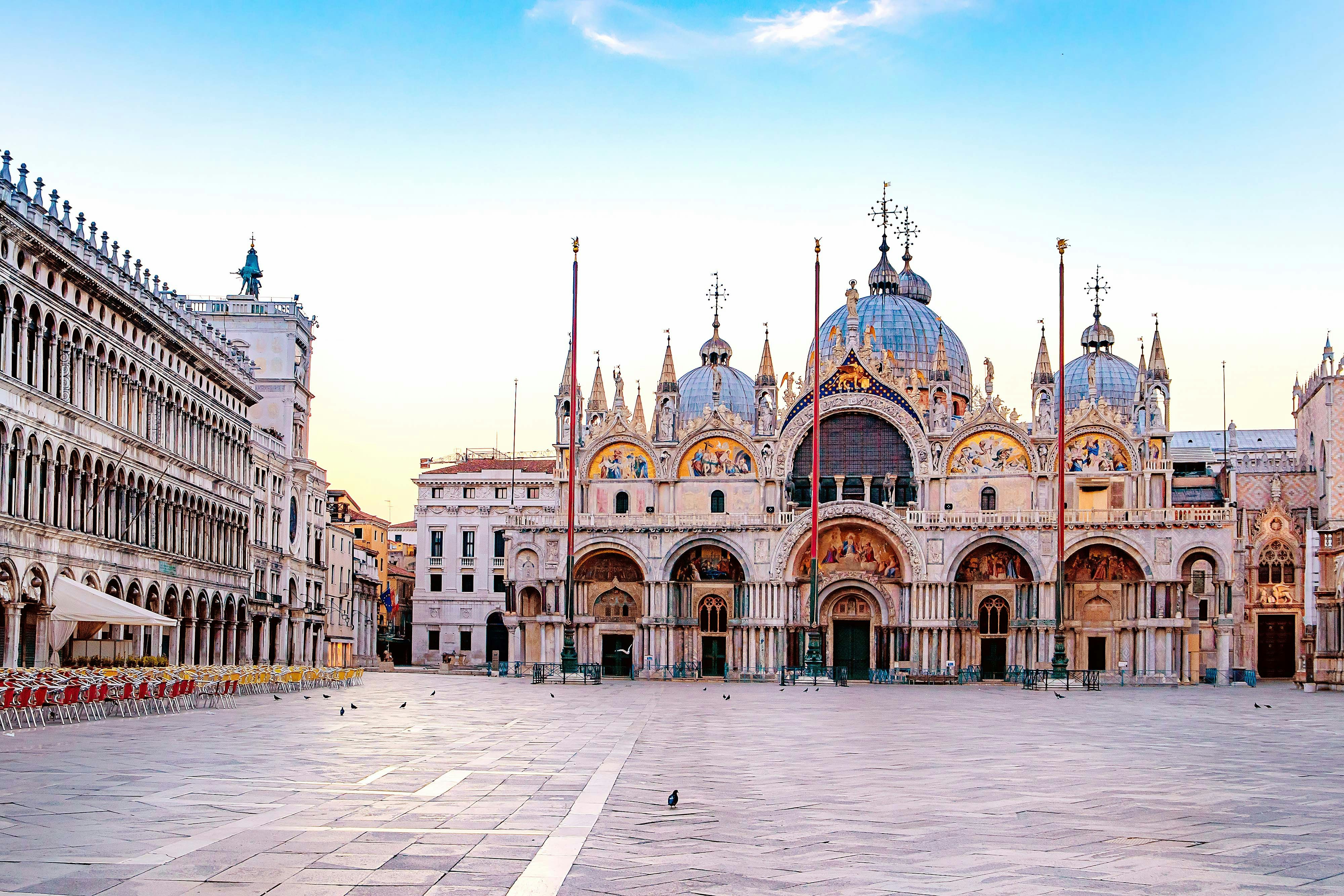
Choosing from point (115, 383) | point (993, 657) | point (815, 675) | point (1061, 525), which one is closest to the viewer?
point (115, 383)

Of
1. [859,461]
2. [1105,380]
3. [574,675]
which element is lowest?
[574,675]

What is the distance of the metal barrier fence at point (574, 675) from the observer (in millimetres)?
56438

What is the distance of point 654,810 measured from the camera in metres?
14.2

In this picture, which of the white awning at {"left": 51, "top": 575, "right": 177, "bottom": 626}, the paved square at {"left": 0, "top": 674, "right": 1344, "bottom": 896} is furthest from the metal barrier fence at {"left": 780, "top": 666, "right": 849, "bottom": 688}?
the paved square at {"left": 0, "top": 674, "right": 1344, "bottom": 896}

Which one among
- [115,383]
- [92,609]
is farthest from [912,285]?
[92,609]

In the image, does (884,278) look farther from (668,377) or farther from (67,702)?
(67,702)

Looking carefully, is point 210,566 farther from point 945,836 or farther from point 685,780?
point 945,836

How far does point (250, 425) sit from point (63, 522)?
2563cm

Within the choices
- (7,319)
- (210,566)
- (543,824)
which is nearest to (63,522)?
(7,319)

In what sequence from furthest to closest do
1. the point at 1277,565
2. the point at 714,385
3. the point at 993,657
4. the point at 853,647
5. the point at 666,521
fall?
the point at 714,385 < the point at 1277,565 < the point at 853,647 < the point at 666,521 < the point at 993,657

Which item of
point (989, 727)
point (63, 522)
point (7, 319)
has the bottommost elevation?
point (989, 727)

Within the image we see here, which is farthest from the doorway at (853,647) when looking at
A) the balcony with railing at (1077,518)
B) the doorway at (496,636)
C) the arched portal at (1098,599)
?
the doorway at (496,636)

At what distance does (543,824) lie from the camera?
12961 millimetres

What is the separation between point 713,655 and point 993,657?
13.0 m
